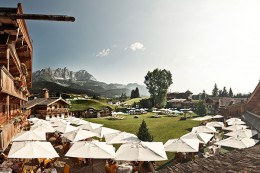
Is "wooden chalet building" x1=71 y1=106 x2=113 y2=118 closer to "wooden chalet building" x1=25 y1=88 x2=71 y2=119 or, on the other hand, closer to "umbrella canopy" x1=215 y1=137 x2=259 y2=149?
"wooden chalet building" x1=25 y1=88 x2=71 y2=119

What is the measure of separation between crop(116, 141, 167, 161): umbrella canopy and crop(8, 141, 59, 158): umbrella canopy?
135 inches

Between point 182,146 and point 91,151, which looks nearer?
point 91,151

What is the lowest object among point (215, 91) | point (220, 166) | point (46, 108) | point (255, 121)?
point (255, 121)

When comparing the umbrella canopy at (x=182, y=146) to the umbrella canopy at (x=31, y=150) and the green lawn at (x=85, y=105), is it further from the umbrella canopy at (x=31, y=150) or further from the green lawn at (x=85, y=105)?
the green lawn at (x=85, y=105)

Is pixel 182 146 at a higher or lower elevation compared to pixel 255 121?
lower

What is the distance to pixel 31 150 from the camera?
40.0ft

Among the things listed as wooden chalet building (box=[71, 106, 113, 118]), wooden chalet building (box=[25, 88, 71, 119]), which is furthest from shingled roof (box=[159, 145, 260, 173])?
wooden chalet building (box=[71, 106, 113, 118])

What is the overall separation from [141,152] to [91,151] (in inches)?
106

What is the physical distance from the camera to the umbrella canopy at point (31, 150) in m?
11.8

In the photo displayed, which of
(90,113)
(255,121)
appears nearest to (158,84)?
(90,113)

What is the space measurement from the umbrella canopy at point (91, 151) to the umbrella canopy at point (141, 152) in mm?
636

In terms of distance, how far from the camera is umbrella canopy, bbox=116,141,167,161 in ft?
40.6

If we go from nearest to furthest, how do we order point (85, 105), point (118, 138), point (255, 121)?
point (118, 138) < point (255, 121) < point (85, 105)

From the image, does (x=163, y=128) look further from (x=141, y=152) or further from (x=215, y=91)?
(x=215, y=91)
